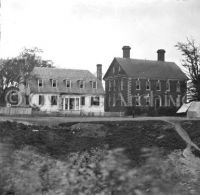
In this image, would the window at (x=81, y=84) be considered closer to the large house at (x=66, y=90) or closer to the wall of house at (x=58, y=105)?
the large house at (x=66, y=90)

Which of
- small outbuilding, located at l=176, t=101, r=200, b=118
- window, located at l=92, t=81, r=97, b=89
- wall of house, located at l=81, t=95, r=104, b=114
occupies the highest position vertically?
window, located at l=92, t=81, r=97, b=89

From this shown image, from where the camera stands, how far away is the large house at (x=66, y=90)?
34531mm

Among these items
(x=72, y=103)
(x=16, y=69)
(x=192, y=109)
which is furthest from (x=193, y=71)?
(x=72, y=103)

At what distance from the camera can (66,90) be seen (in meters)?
36.4

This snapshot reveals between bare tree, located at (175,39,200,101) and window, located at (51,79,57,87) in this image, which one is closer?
bare tree, located at (175,39,200,101)

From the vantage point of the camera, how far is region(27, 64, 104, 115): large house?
34.5 m

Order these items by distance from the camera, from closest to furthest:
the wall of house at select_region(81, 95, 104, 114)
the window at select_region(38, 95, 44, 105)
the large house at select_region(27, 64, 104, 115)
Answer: the window at select_region(38, 95, 44, 105) < the large house at select_region(27, 64, 104, 115) < the wall of house at select_region(81, 95, 104, 114)

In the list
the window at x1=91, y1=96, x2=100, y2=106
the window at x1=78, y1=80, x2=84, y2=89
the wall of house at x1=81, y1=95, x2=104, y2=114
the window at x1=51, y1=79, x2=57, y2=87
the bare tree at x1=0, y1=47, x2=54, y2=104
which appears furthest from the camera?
the window at x1=78, y1=80, x2=84, y2=89

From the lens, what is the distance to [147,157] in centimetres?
497

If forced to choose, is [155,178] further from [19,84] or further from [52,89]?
[52,89]

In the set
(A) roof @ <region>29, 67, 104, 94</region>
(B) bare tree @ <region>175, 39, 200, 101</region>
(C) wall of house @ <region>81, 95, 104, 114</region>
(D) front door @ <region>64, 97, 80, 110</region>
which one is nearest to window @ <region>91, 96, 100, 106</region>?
(C) wall of house @ <region>81, 95, 104, 114</region>

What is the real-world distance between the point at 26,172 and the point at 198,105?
16.7 feet

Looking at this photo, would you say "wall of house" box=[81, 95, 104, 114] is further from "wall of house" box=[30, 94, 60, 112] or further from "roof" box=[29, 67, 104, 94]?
"wall of house" box=[30, 94, 60, 112]

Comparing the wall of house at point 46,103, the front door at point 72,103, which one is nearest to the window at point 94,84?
the front door at point 72,103
